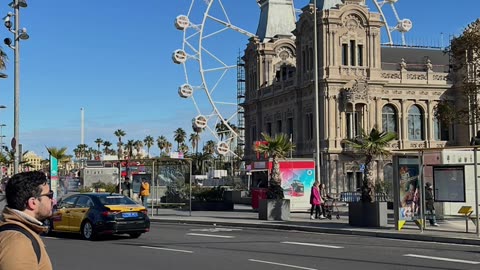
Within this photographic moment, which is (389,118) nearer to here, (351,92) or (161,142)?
(351,92)

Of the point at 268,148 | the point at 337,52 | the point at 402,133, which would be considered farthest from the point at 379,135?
the point at 402,133

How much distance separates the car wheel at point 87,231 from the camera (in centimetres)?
1842

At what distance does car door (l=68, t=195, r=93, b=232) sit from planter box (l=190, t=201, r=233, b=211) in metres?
15.1

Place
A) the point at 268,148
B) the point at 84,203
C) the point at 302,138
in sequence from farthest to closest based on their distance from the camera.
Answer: the point at 302,138, the point at 268,148, the point at 84,203

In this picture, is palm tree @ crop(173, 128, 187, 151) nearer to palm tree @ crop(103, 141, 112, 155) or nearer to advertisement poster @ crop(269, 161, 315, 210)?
palm tree @ crop(103, 141, 112, 155)

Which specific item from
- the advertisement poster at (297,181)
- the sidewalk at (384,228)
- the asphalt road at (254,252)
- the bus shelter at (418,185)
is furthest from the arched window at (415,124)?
the asphalt road at (254,252)

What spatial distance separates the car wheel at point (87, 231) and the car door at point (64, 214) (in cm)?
81

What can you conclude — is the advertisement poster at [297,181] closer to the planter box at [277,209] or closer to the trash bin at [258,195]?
the trash bin at [258,195]

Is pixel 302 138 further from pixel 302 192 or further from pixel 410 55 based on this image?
pixel 302 192

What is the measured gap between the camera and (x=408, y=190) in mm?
21344

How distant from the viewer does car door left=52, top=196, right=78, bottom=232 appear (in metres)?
19.4

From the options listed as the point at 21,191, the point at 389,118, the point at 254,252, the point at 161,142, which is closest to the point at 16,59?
the point at 254,252

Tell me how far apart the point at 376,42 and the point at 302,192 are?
27707mm

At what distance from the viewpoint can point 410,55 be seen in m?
67.6
